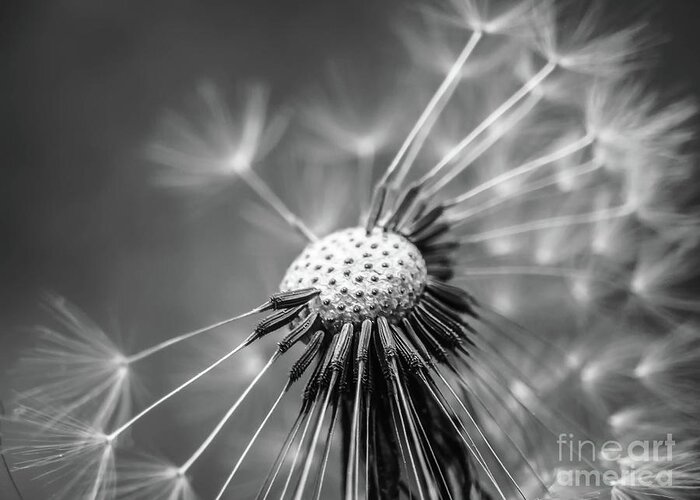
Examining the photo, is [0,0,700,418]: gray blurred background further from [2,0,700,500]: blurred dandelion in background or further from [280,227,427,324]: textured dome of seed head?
[280,227,427,324]: textured dome of seed head

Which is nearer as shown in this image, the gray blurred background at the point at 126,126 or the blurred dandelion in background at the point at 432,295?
the blurred dandelion in background at the point at 432,295

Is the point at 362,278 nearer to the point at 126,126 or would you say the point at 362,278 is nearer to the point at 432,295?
the point at 432,295

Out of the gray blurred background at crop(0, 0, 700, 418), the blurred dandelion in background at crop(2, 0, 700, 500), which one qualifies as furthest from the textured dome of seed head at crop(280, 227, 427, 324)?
the gray blurred background at crop(0, 0, 700, 418)

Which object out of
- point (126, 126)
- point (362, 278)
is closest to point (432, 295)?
point (362, 278)

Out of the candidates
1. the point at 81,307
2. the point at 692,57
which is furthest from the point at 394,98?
the point at 81,307

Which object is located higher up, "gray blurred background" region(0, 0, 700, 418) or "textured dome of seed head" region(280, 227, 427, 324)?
"gray blurred background" region(0, 0, 700, 418)

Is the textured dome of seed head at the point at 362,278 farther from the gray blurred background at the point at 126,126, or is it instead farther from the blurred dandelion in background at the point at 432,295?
the gray blurred background at the point at 126,126

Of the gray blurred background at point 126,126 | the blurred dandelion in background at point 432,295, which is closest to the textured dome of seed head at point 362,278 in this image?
the blurred dandelion in background at point 432,295

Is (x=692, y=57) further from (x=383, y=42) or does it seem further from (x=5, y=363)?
(x=5, y=363)
